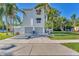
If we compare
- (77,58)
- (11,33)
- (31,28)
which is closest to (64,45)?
(77,58)

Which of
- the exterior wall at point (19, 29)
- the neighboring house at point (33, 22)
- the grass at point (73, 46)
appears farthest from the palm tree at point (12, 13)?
the grass at point (73, 46)

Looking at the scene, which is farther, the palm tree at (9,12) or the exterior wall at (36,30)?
the exterior wall at (36,30)

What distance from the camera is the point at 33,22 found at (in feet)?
24.3

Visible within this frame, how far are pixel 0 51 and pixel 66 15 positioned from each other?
2.04 m

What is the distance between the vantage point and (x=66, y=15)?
734 cm

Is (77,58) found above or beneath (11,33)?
beneath

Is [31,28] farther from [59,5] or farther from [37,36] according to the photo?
[59,5]

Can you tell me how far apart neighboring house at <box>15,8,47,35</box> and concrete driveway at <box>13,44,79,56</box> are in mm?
401

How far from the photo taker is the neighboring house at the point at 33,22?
7.38 meters

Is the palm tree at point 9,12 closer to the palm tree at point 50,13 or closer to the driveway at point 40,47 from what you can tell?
the driveway at point 40,47

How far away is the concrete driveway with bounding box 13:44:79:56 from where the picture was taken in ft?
24.0

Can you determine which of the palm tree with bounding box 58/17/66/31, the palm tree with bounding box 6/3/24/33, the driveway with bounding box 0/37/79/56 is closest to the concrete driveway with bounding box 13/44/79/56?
the driveway with bounding box 0/37/79/56

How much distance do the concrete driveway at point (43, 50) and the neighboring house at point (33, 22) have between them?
1.32 ft

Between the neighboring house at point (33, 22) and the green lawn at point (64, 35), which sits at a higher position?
the neighboring house at point (33, 22)
